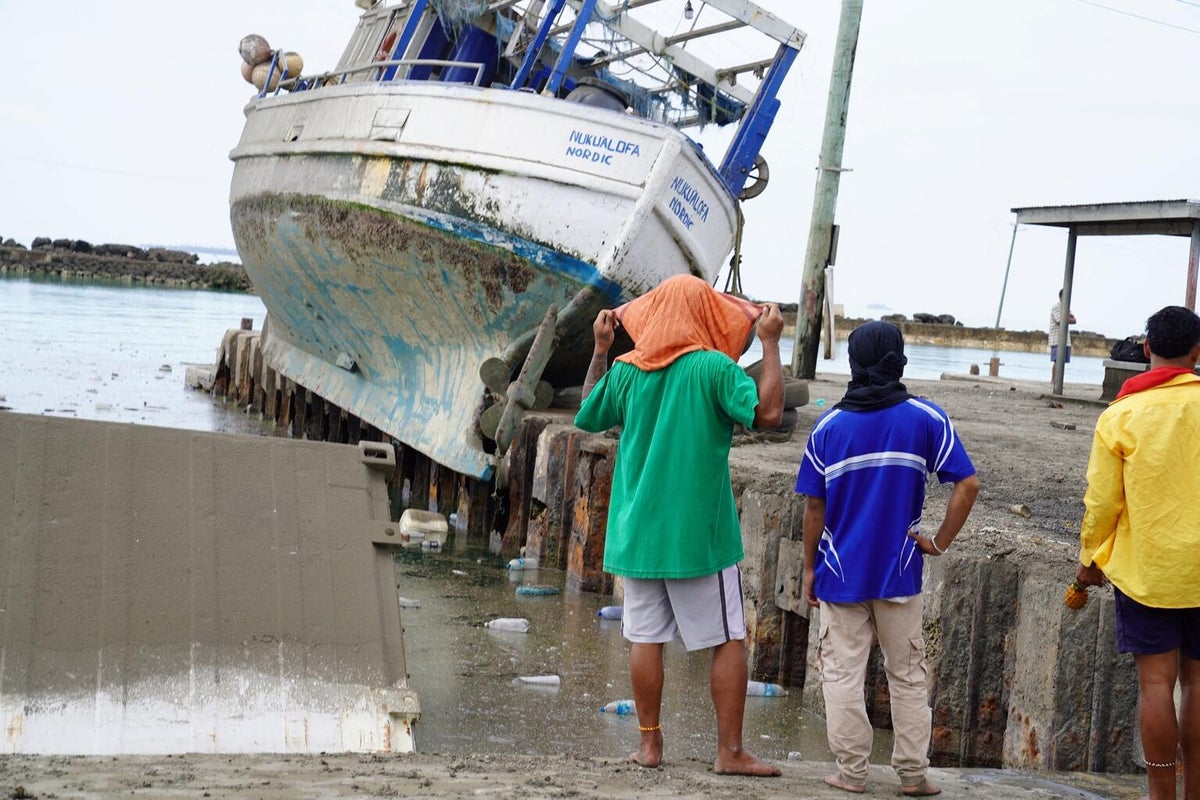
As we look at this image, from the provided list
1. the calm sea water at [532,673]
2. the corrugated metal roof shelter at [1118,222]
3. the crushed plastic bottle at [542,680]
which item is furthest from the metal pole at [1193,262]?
the crushed plastic bottle at [542,680]

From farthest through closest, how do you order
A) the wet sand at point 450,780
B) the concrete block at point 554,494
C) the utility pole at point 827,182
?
the utility pole at point 827,182 < the concrete block at point 554,494 < the wet sand at point 450,780

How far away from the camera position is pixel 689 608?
13.3 feet

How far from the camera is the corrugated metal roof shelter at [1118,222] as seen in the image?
13.8 m

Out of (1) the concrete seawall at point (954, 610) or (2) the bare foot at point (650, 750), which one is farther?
(1) the concrete seawall at point (954, 610)

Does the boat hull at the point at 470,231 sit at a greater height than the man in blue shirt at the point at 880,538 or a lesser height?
greater

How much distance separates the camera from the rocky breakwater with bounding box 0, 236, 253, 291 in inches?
2921

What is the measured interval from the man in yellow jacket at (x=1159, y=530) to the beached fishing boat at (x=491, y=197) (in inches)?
271

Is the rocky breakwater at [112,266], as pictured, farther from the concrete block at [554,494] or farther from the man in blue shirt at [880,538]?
the man in blue shirt at [880,538]

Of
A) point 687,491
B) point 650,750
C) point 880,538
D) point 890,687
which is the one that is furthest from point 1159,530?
point 650,750

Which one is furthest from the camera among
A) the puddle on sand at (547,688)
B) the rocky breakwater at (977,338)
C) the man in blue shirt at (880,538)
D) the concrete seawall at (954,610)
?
the rocky breakwater at (977,338)

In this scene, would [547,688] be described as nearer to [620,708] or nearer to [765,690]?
[620,708]

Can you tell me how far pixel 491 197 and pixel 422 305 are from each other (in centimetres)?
152

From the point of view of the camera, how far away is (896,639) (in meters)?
3.94

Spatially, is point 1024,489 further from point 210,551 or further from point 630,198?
point 210,551
